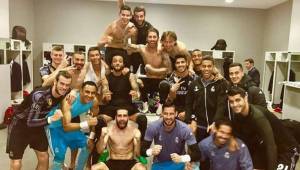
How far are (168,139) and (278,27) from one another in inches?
304

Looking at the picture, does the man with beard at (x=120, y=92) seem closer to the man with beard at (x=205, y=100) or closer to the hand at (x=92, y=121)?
the hand at (x=92, y=121)

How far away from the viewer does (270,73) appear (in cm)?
912

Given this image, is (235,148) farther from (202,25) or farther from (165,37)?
(202,25)

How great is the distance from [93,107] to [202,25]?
24.2ft

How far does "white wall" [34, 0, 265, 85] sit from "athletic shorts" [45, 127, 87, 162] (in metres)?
6.83

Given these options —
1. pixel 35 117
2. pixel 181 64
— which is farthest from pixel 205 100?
pixel 35 117

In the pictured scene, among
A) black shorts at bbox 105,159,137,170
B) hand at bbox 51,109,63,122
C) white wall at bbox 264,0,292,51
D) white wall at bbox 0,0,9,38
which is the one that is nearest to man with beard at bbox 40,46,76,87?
hand at bbox 51,109,63,122

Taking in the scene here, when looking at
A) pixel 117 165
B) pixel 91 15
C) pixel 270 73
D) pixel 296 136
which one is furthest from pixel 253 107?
pixel 91 15

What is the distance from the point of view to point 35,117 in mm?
2762

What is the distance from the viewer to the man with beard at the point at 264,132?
7.93ft

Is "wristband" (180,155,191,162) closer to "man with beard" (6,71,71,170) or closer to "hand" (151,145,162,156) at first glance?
"hand" (151,145,162,156)

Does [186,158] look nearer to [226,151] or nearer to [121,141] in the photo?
[226,151]

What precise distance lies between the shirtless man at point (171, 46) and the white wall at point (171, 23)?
234 inches

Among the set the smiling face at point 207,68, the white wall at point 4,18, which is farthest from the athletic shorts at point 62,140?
the white wall at point 4,18
